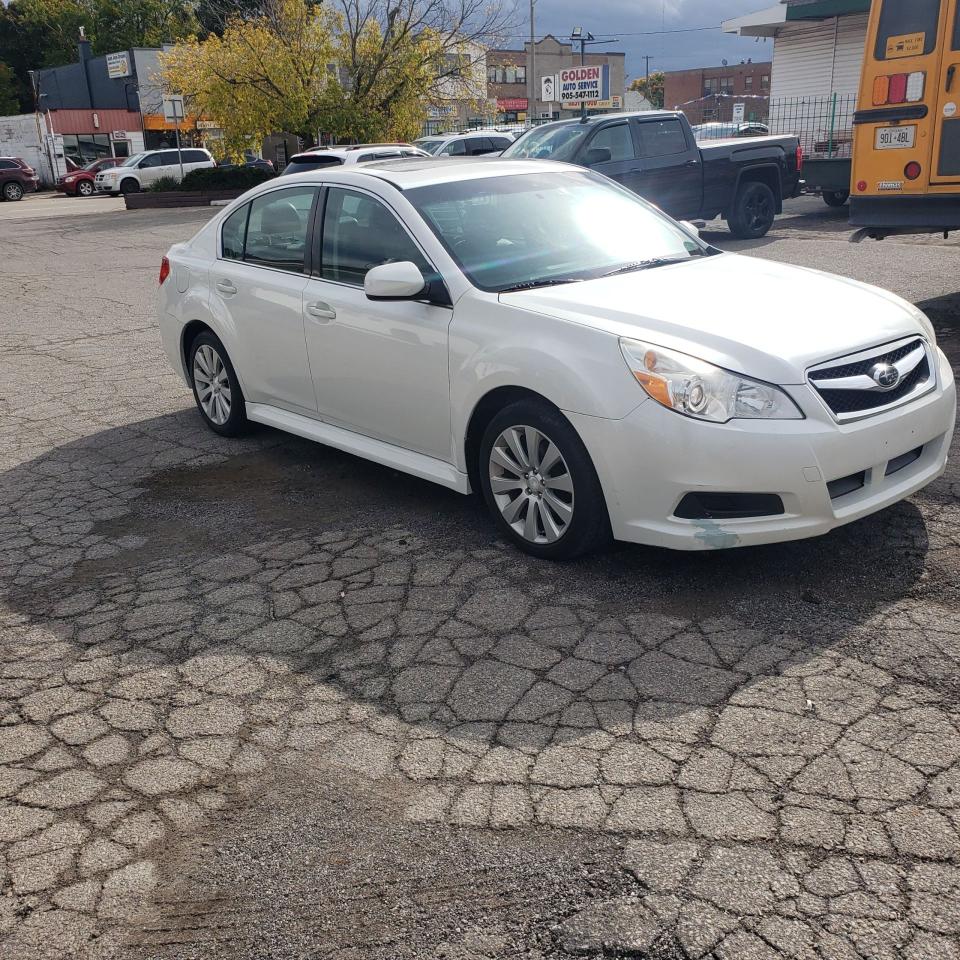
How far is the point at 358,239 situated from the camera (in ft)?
17.7

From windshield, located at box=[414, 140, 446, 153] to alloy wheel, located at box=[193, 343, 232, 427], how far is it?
1929cm

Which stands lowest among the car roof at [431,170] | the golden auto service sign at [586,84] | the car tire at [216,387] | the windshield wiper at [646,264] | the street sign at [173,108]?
the car tire at [216,387]

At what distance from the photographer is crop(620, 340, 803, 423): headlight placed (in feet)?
13.0

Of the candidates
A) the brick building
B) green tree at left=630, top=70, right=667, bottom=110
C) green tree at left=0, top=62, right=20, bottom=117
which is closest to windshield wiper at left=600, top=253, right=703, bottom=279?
green tree at left=0, top=62, right=20, bottom=117

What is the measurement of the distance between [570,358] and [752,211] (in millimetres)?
12243

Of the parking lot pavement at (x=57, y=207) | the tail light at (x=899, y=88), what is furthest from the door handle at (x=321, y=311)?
the parking lot pavement at (x=57, y=207)

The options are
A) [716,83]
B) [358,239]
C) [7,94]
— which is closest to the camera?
[358,239]

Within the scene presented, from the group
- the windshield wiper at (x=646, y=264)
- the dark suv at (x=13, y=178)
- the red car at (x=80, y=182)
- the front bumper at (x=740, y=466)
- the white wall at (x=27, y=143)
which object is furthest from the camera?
the white wall at (x=27, y=143)

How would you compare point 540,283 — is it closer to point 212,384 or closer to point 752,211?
point 212,384

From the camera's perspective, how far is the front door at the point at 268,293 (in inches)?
224

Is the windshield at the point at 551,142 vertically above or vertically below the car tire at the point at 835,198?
above

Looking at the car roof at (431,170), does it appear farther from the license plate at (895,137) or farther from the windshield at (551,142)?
the windshield at (551,142)

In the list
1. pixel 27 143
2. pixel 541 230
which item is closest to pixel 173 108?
pixel 27 143

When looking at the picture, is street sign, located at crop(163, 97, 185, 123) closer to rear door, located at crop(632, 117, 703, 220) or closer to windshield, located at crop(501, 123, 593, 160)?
windshield, located at crop(501, 123, 593, 160)
